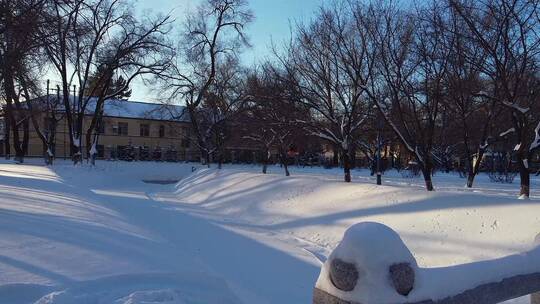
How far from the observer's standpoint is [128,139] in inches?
2960

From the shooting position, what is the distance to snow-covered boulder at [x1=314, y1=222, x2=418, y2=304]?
2.71 metres

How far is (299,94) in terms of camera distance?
19.4 metres

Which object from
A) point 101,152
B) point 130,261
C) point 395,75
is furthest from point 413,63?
point 101,152

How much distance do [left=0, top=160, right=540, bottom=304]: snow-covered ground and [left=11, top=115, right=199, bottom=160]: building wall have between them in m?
53.8

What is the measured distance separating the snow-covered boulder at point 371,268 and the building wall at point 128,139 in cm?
6534

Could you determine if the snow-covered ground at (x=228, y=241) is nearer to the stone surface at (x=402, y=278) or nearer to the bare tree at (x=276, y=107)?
the stone surface at (x=402, y=278)

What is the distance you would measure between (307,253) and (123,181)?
2701cm

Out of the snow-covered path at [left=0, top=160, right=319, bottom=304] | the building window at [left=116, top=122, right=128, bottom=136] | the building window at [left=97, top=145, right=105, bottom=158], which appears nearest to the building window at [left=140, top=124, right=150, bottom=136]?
the building window at [left=116, top=122, right=128, bottom=136]

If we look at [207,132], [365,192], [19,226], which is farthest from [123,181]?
[19,226]

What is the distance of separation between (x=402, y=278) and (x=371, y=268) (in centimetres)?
17

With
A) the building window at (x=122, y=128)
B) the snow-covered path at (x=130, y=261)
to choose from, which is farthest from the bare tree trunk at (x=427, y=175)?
the building window at (x=122, y=128)

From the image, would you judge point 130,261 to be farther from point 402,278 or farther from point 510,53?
point 510,53

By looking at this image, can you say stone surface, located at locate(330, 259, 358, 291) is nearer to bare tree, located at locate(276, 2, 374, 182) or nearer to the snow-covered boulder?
the snow-covered boulder

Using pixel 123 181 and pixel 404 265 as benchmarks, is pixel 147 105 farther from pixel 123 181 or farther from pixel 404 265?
pixel 404 265
